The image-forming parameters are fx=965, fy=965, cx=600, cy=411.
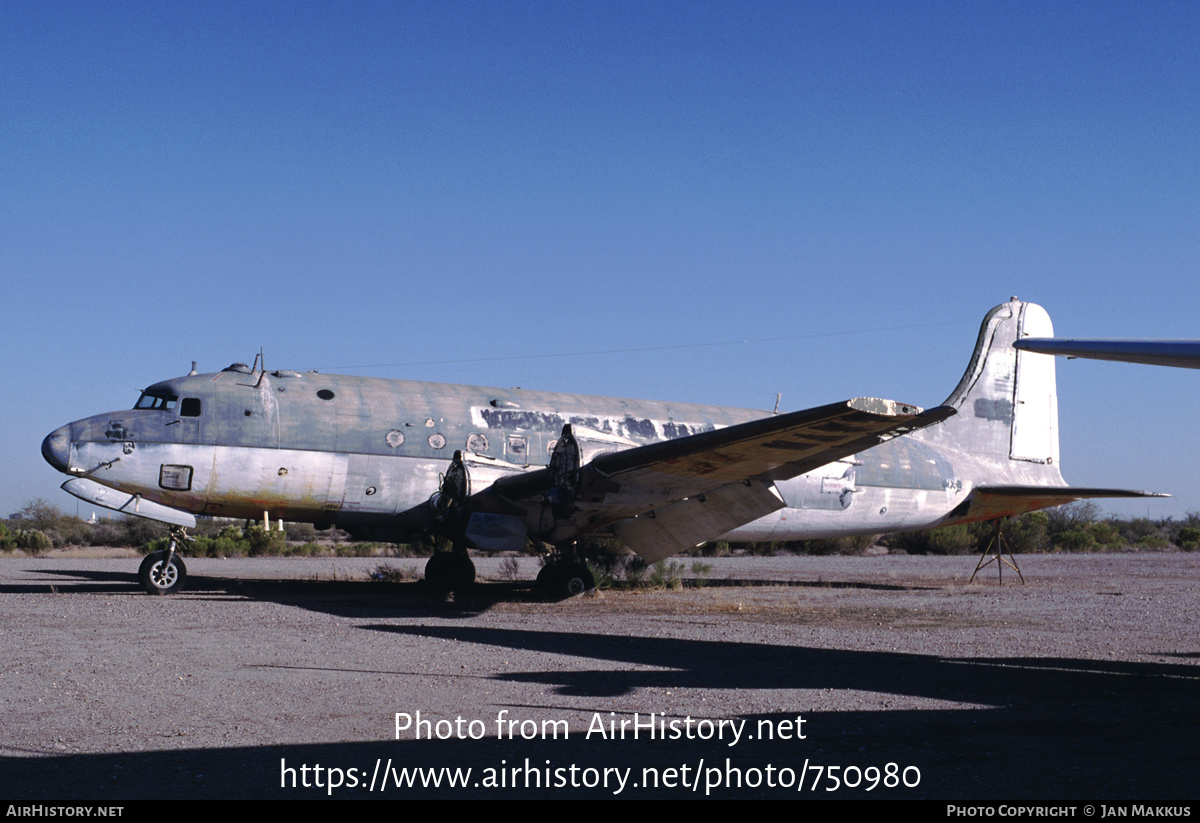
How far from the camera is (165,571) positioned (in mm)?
15586

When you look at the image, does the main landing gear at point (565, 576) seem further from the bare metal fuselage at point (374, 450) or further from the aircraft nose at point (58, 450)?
the aircraft nose at point (58, 450)

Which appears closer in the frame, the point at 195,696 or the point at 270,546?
the point at 195,696

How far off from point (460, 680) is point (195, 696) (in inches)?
79.1

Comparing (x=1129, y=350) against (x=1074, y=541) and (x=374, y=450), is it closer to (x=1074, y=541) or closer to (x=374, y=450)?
(x=374, y=450)

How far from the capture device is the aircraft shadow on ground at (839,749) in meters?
4.86

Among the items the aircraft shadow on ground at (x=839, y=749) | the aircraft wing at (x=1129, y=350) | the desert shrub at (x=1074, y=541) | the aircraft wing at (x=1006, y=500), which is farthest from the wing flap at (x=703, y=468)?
the desert shrub at (x=1074, y=541)

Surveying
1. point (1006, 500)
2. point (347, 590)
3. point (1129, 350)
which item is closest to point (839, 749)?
point (1129, 350)

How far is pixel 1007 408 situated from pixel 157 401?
18059 millimetres

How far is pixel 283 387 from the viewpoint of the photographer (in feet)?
54.1

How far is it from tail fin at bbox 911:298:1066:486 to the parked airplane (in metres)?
2.69

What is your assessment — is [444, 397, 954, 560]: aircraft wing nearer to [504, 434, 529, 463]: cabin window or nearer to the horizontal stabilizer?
[504, 434, 529, 463]: cabin window

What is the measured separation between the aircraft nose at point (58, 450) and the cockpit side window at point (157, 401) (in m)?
1.24

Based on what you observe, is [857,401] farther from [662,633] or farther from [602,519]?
[602,519]
